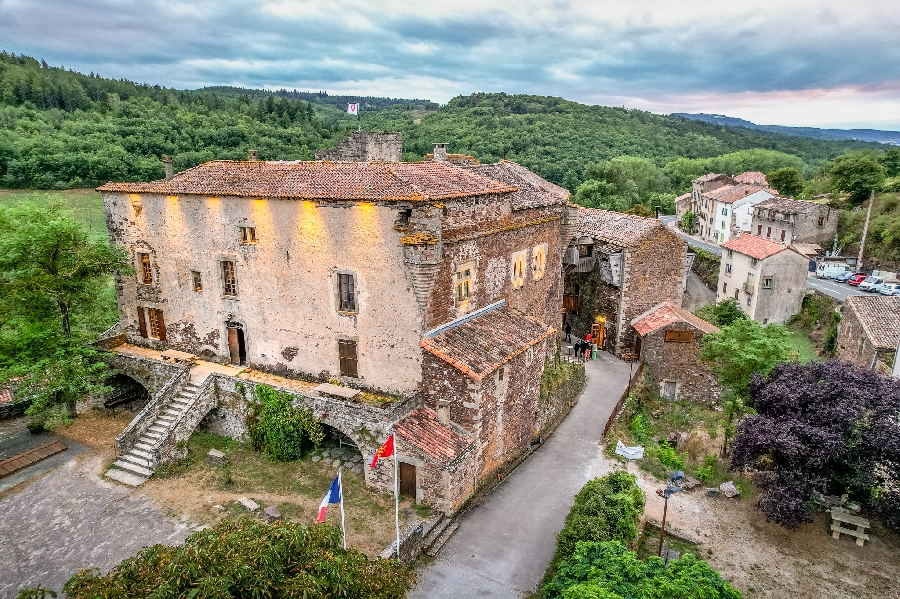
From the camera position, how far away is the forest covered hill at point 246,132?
70625 millimetres

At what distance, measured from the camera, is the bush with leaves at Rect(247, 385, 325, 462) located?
24.0 metres

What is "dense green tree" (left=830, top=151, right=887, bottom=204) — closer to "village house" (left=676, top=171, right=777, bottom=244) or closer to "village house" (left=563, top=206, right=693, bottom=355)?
"village house" (left=676, top=171, right=777, bottom=244)

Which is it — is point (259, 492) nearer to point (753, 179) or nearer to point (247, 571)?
point (247, 571)

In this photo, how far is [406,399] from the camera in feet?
72.2

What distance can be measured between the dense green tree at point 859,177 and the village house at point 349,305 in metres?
59.3

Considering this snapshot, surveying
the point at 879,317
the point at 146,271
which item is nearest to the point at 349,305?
the point at 146,271

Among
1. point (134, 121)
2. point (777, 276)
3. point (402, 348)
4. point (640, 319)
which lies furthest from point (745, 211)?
point (134, 121)

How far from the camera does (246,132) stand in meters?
79.5

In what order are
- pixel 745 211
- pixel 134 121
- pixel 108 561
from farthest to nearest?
pixel 134 121 → pixel 745 211 → pixel 108 561

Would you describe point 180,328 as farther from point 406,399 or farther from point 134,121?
point 134,121

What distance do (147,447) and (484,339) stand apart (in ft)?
51.2

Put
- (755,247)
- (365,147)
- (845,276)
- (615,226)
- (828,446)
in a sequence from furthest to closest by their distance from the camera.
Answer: (845,276) → (755,247) → (615,226) → (365,147) → (828,446)

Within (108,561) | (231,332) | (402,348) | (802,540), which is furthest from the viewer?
(231,332)

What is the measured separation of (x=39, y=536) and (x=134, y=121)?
254 ft
